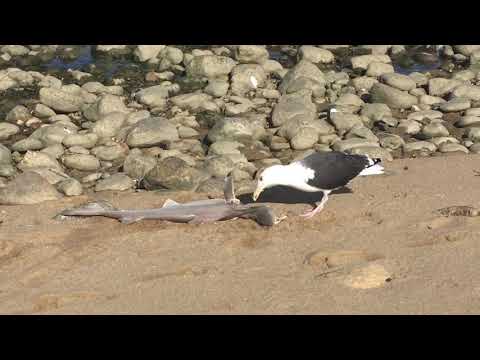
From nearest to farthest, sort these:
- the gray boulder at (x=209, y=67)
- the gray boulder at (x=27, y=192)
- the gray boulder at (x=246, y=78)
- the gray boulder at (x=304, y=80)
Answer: the gray boulder at (x=27, y=192) < the gray boulder at (x=304, y=80) < the gray boulder at (x=246, y=78) < the gray boulder at (x=209, y=67)

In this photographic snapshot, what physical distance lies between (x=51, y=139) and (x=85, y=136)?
0.46 m

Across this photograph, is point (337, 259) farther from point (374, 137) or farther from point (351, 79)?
point (351, 79)

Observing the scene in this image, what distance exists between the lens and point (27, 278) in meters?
7.12

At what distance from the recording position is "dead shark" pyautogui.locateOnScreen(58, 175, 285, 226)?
8.06m

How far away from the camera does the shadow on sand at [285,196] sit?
898cm

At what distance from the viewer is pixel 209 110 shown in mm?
12594

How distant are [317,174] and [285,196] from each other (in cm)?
78

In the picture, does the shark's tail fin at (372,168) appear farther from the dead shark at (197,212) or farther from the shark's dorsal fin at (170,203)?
the shark's dorsal fin at (170,203)

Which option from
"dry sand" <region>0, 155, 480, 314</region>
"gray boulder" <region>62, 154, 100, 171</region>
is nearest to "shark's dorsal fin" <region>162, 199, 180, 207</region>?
"dry sand" <region>0, 155, 480, 314</region>

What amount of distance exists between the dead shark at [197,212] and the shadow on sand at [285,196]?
719 millimetres

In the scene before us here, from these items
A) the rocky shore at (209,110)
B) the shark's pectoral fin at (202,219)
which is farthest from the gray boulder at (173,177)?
the shark's pectoral fin at (202,219)

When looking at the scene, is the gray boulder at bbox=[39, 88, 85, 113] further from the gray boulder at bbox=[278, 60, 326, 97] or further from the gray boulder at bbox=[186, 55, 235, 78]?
the gray boulder at bbox=[278, 60, 326, 97]

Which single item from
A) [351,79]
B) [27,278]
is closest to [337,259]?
[27,278]

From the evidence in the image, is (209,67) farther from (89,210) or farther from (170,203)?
(89,210)
